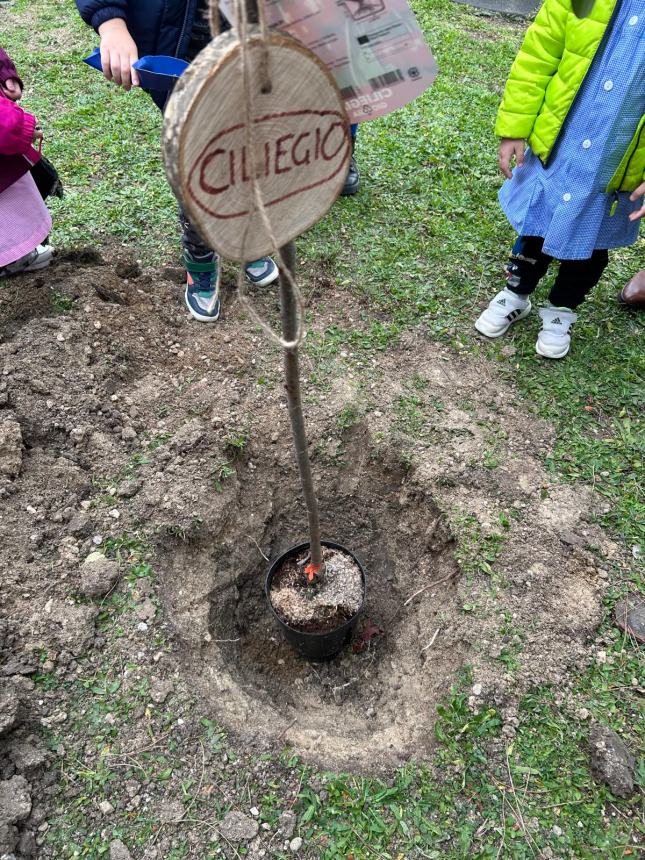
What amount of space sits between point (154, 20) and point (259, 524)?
204cm

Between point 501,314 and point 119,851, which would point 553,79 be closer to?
point 501,314

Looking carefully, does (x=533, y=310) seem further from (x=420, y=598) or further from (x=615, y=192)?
(x=420, y=598)

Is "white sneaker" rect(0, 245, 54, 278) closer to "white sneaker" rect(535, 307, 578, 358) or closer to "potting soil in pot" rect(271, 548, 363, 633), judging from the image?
"potting soil in pot" rect(271, 548, 363, 633)

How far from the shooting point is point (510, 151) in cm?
256

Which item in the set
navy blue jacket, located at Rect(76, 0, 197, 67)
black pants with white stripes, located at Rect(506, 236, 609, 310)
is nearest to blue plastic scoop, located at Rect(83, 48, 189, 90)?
navy blue jacket, located at Rect(76, 0, 197, 67)

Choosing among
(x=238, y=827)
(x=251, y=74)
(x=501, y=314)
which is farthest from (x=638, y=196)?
(x=238, y=827)

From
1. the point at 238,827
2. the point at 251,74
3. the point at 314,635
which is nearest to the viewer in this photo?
the point at 251,74

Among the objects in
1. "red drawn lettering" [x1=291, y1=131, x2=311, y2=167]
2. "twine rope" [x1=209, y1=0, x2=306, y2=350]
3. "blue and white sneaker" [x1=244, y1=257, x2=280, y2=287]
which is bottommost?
"blue and white sneaker" [x1=244, y1=257, x2=280, y2=287]

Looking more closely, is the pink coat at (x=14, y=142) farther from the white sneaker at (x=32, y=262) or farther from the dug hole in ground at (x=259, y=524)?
the dug hole in ground at (x=259, y=524)

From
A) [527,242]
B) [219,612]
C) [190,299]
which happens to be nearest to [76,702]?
[219,612]

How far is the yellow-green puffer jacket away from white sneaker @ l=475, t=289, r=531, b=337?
0.77 metres

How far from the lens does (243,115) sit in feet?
3.23

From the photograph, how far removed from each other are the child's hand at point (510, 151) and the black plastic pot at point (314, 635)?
1.82 m

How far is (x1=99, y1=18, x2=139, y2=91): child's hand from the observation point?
211 centimetres
